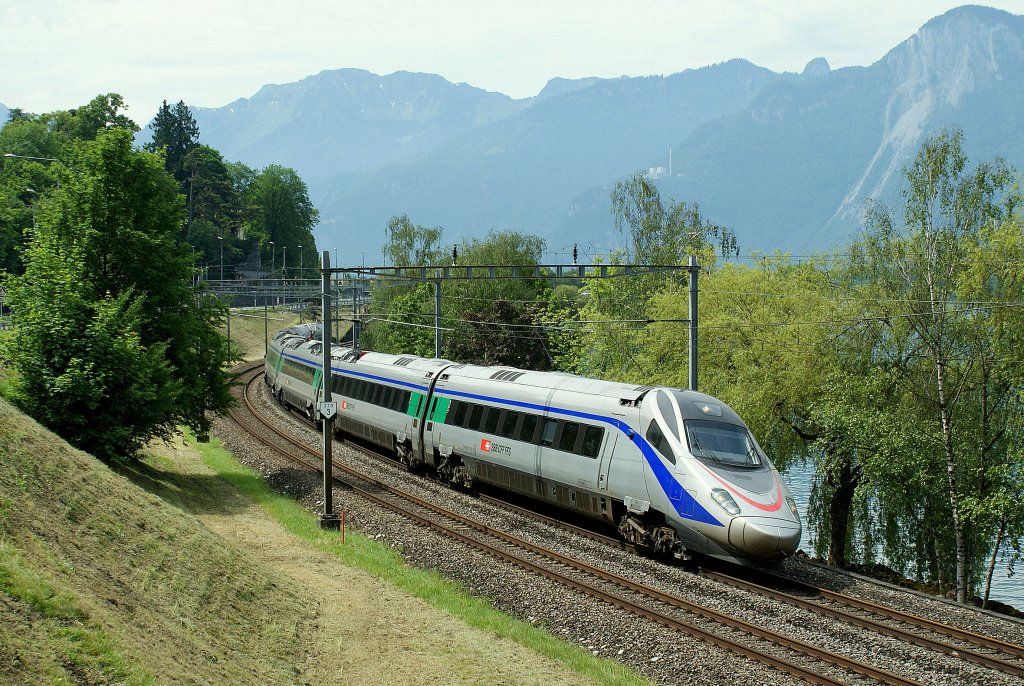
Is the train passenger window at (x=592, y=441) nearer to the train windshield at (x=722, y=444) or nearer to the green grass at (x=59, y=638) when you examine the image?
the train windshield at (x=722, y=444)

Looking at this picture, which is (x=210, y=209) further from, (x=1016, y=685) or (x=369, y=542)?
(x=1016, y=685)

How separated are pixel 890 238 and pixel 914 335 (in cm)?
350

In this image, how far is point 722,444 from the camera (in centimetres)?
1939

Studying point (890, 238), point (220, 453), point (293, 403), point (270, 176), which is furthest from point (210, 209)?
point (890, 238)

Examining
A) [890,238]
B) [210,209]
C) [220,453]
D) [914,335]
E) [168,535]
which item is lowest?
[220,453]

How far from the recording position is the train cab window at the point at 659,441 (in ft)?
63.1

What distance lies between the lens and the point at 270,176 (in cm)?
14138

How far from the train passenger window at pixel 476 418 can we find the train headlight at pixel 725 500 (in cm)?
969

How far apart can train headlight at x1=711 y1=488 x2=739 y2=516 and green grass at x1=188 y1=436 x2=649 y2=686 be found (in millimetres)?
4416

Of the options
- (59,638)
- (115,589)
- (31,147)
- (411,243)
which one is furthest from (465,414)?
(31,147)

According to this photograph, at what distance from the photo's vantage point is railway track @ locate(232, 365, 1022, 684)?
44.8 ft

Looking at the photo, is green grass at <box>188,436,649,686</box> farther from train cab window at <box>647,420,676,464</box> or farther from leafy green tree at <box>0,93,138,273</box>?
leafy green tree at <box>0,93,138,273</box>

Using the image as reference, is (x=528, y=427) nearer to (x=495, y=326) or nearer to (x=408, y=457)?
(x=408, y=457)

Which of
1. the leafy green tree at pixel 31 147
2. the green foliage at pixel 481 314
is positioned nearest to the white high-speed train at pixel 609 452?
the green foliage at pixel 481 314
